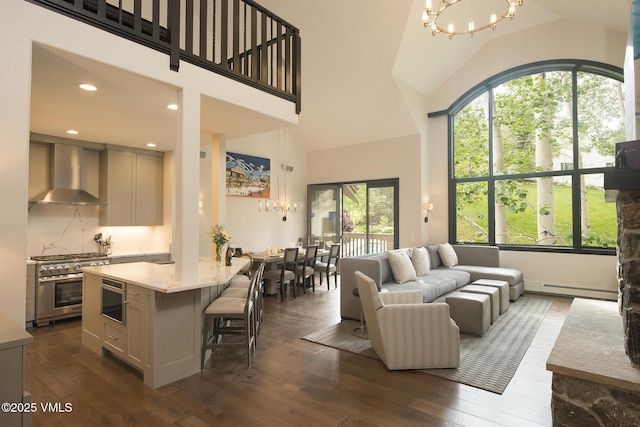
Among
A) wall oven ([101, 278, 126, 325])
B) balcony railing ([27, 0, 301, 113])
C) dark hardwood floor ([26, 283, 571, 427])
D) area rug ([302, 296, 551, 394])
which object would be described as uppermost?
balcony railing ([27, 0, 301, 113])

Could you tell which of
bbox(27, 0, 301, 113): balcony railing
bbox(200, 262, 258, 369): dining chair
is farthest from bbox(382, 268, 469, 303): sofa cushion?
bbox(27, 0, 301, 113): balcony railing

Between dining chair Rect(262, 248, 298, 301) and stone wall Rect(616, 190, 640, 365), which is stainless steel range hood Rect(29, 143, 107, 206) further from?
stone wall Rect(616, 190, 640, 365)

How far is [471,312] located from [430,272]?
1885 millimetres

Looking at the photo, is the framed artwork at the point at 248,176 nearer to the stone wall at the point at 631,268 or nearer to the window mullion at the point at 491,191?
the window mullion at the point at 491,191

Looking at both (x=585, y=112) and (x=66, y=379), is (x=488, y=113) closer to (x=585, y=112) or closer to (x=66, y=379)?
(x=585, y=112)

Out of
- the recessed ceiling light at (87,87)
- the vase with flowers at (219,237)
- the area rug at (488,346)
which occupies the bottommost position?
the area rug at (488,346)

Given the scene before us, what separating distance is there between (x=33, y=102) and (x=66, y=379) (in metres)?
2.78

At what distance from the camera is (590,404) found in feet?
7.27

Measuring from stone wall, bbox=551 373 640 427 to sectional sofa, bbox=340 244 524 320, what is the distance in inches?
91.4

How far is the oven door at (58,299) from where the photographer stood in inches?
185

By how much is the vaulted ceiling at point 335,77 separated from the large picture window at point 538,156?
96cm

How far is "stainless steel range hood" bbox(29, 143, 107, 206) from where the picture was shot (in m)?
5.11

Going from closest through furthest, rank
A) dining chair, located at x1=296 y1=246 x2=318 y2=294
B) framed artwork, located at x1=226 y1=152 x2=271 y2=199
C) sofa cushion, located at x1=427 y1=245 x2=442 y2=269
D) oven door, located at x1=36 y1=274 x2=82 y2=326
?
oven door, located at x1=36 y1=274 x2=82 y2=326 < dining chair, located at x1=296 y1=246 x2=318 y2=294 < sofa cushion, located at x1=427 y1=245 x2=442 y2=269 < framed artwork, located at x1=226 y1=152 x2=271 y2=199

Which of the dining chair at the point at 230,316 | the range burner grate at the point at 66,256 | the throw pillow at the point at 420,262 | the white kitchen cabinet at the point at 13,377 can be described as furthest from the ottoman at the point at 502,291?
the range burner grate at the point at 66,256
